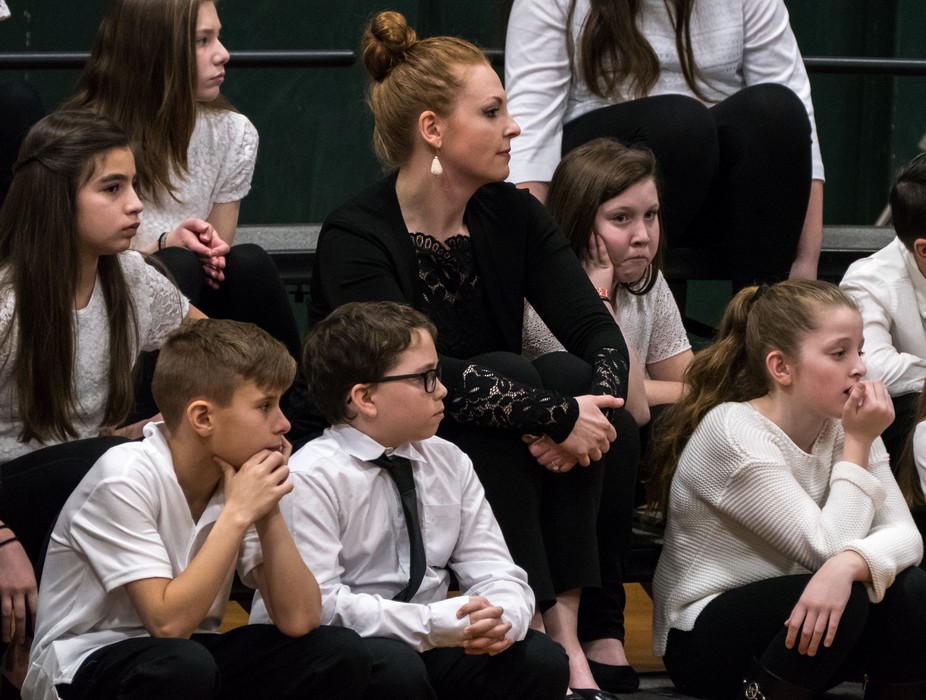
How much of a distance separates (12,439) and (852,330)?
4.40ft

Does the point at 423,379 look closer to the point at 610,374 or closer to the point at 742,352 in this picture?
the point at 610,374

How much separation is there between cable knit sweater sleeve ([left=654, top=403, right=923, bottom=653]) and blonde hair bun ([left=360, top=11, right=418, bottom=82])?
83cm

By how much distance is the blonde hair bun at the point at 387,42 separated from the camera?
2559mm

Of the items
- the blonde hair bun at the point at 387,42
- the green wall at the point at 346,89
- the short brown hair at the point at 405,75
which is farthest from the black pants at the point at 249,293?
the green wall at the point at 346,89

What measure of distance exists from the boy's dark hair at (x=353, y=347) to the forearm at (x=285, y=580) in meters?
0.30

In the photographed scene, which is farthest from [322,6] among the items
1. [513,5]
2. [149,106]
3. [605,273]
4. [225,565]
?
[225,565]

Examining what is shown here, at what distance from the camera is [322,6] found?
13.9 feet

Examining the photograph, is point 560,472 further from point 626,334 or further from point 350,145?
point 350,145

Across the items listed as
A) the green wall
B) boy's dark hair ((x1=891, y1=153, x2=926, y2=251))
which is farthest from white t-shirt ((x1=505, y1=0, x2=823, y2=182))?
the green wall

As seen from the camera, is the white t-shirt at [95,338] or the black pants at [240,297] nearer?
the white t-shirt at [95,338]

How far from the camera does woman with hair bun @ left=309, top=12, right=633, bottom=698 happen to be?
2.29 metres

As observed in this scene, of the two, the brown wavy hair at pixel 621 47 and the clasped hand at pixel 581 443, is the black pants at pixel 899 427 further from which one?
the brown wavy hair at pixel 621 47

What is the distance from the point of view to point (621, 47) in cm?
304

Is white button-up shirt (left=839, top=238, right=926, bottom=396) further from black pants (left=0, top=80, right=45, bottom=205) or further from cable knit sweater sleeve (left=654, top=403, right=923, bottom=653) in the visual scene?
black pants (left=0, top=80, right=45, bottom=205)
